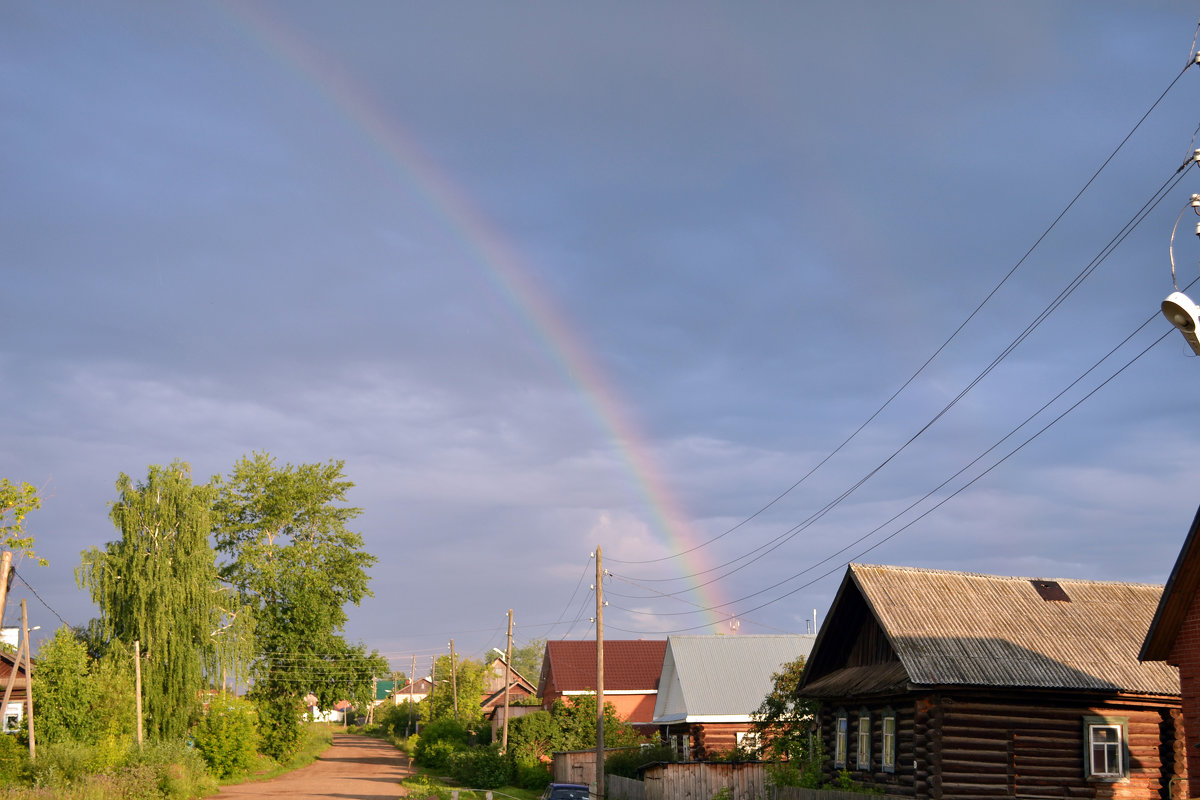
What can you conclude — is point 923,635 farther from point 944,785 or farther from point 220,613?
point 220,613

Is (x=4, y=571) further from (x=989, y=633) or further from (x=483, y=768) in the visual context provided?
(x=483, y=768)

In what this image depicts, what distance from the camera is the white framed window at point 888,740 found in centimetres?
3062

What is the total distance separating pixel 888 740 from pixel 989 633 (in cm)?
433

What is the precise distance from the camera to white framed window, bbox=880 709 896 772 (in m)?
30.6

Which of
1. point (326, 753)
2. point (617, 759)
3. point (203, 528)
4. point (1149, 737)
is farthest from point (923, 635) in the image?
point (326, 753)

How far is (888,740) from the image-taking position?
101 feet

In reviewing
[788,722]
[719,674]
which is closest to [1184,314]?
[788,722]

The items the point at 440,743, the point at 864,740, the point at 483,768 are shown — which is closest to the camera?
the point at 864,740

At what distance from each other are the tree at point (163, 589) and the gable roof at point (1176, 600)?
49.9 m

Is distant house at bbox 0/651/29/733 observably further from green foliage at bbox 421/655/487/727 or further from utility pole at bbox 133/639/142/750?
green foliage at bbox 421/655/487/727

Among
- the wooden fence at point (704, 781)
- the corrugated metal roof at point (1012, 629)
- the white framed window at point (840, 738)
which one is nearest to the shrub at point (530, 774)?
the wooden fence at point (704, 781)

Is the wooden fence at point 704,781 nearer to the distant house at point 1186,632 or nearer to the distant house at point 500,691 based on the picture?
the distant house at point 1186,632

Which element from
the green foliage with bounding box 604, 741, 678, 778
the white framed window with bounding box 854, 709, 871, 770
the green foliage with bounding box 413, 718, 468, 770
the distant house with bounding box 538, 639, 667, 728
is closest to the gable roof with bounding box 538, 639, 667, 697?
the distant house with bounding box 538, 639, 667, 728

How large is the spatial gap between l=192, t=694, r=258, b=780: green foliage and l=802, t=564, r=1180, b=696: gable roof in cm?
3717
